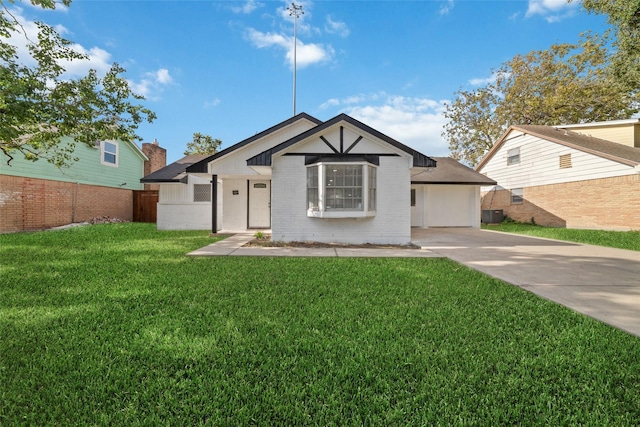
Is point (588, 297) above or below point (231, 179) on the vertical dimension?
below

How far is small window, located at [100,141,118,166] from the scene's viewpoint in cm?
1710

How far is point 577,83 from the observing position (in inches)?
831

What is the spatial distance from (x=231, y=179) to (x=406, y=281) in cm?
1005

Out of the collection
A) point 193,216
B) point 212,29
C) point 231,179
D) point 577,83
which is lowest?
point 193,216

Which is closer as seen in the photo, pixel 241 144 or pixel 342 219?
pixel 342 219

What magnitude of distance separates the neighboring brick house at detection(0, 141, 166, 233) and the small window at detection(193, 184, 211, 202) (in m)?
5.65

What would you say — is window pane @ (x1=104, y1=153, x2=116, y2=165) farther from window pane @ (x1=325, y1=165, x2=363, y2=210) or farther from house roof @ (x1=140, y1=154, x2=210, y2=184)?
window pane @ (x1=325, y1=165, x2=363, y2=210)

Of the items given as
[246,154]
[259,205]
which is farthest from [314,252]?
[259,205]

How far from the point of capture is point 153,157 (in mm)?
23391

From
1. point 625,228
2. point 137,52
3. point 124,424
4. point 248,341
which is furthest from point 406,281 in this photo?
point 625,228

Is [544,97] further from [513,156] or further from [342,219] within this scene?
[342,219]

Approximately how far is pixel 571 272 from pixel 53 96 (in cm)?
1394

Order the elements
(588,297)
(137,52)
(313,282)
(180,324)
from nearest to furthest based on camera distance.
A: 1. (180,324)
2. (588,297)
3. (313,282)
4. (137,52)

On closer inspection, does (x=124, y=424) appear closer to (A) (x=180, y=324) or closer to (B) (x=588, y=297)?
(A) (x=180, y=324)
